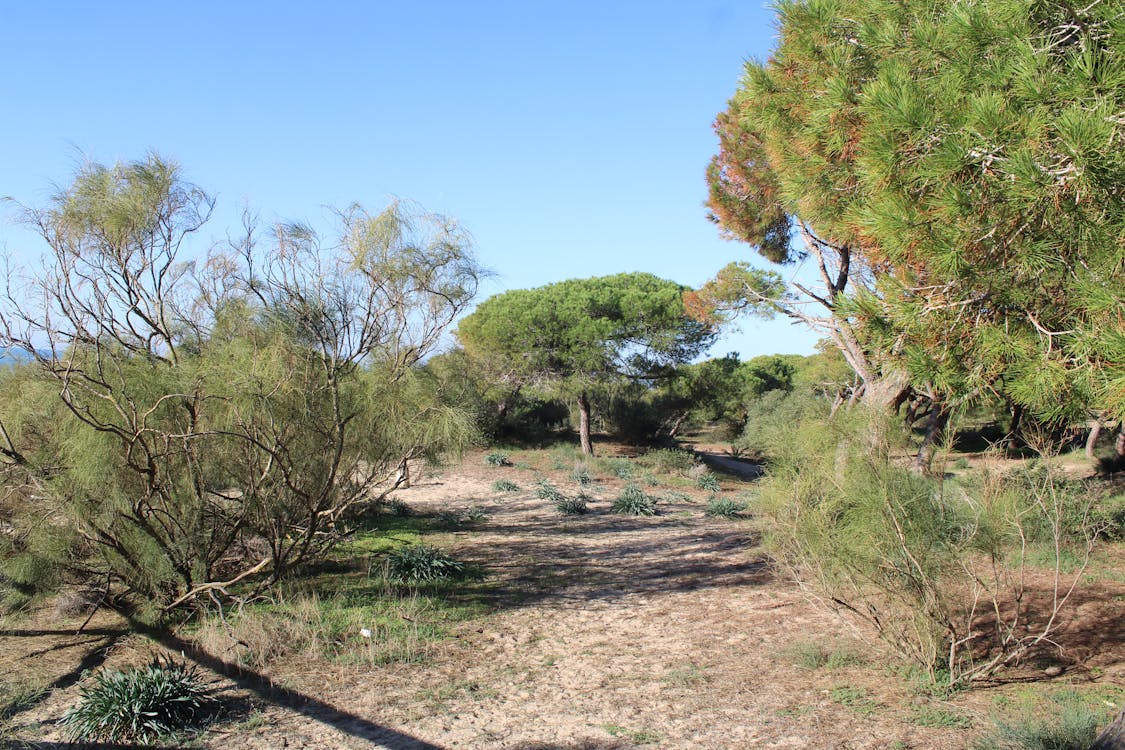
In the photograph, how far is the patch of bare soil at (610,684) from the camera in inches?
179

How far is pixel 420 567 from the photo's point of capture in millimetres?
8461

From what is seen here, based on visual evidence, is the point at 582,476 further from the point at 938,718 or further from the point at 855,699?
the point at 938,718

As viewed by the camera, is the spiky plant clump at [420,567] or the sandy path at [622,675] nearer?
the sandy path at [622,675]

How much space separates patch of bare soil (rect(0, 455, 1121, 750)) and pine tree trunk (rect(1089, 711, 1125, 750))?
0.79 metres

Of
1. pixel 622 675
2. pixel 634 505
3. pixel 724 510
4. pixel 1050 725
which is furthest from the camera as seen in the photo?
pixel 634 505

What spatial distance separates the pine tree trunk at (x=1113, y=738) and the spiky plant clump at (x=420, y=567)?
6098 millimetres

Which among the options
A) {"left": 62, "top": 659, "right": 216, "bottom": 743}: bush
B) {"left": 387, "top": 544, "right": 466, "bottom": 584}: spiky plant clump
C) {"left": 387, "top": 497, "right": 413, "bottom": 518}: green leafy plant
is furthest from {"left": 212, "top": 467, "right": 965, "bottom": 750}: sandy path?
{"left": 387, "top": 497, "right": 413, "bottom": 518}: green leafy plant

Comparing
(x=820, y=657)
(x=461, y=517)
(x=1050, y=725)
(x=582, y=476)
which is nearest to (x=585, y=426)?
(x=582, y=476)

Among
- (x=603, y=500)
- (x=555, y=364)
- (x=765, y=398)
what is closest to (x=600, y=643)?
(x=603, y=500)

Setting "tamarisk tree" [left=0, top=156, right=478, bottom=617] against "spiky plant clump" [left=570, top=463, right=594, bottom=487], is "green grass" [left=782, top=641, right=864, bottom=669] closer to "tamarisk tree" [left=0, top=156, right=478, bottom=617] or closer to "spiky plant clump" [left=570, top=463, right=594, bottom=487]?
"tamarisk tree" [left=0, top=156, right=478, bottom=617]

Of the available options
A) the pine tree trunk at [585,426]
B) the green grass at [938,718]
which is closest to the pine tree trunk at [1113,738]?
the green grass at [938,718]

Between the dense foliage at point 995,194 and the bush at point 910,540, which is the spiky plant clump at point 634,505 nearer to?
the bush at point 910,540

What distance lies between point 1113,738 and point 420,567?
21.1ft

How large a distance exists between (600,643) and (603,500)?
8487 millimetres
